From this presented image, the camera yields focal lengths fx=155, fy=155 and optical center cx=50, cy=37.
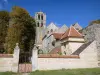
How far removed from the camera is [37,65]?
793 inches

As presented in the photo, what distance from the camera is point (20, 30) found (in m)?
26.2

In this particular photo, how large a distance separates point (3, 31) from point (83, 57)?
47.9ft

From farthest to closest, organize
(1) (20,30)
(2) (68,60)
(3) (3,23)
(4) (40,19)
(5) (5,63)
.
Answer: (4) (40,19)
(3) (3,23)
(1) (20,30)
(2) (68,60)
(5) (5,63)

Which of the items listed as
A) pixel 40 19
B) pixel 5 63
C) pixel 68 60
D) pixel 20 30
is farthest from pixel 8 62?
pixel 40 19

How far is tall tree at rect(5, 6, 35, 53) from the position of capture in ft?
83.2

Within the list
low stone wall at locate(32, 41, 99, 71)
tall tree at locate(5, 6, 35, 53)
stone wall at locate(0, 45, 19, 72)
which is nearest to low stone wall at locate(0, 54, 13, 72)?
stone wall at locate(0, 45, 19, 72)

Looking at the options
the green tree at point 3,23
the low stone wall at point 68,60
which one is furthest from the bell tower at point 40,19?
the low stone wall at point 68,60

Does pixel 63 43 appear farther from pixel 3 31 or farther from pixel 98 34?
pixel 3 31

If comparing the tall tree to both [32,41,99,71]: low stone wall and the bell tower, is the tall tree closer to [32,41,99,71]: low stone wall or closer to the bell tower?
[32,41,99,71]: low stone wall

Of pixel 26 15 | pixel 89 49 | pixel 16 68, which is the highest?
pixel 26 15

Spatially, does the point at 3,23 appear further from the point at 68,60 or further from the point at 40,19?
the point at 40,19

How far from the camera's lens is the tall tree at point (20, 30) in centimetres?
2536

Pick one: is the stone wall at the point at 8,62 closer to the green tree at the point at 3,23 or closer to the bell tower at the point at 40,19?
the green tree at the point at 3,23

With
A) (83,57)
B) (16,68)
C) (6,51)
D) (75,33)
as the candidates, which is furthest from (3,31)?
(83,57)
